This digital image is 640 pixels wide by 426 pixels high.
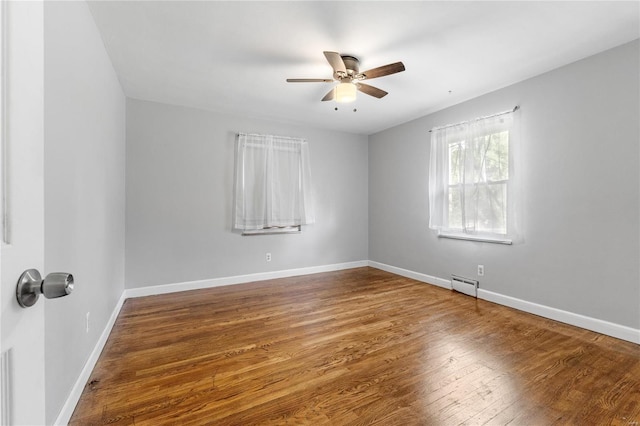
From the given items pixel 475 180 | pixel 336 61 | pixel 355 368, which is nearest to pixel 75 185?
pixel 336 61

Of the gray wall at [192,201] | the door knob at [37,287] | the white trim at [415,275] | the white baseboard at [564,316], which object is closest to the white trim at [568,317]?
the white baseboard at [564,316]

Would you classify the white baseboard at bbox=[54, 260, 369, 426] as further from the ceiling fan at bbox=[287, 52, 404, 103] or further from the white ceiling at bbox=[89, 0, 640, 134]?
the ceiling fan at bbox=[287, 52, 404, 103]

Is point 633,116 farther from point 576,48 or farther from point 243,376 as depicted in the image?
point 243,376

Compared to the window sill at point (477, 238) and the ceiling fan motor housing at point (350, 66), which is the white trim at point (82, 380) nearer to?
the ceiling fan motor housing at point (350, 66)

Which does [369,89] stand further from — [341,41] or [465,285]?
[465,285]

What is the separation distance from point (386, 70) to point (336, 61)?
1.45ft

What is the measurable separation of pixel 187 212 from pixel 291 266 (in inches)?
69.1

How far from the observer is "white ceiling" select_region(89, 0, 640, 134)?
2.02 metres

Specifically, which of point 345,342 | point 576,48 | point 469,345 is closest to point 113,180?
point 345,342

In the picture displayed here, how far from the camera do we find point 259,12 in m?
2.04

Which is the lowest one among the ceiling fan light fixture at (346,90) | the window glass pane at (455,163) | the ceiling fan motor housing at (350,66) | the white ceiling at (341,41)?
the window glass pane at (455,163)

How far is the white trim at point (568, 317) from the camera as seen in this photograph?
242cm

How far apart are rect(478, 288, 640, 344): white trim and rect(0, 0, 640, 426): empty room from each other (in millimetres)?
19

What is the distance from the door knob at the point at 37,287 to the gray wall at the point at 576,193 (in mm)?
3594
